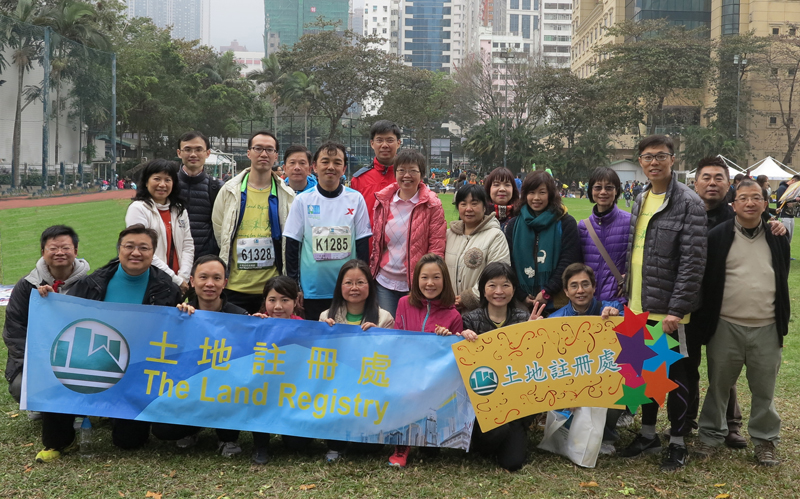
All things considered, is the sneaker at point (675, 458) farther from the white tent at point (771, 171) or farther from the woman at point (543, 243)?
the white tent at point (771, 171)

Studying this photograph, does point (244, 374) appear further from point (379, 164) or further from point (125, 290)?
point (379, 164)

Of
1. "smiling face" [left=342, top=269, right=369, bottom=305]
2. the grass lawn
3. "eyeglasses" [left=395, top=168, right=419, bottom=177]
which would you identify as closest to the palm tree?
"eyeglasses" [left=395, top=168, right=419, bottom=177]

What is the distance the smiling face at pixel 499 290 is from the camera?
430cm

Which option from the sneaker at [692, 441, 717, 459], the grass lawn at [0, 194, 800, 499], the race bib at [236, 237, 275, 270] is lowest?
the grass lawn at [0, 194, 800, 499]

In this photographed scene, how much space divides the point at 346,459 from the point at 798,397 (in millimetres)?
3785

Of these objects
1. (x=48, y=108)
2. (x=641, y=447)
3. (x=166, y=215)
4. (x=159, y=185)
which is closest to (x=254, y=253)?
(x=166, y=215)

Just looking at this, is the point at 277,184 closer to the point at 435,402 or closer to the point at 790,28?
the point at 435,402

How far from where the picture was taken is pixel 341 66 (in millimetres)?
48438

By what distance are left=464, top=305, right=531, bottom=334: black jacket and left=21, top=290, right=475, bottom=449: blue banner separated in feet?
0.85

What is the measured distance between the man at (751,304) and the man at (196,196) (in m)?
3.43

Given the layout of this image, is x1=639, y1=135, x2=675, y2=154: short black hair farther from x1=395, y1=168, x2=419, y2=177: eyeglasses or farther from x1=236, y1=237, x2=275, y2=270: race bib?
x1=236, y1=237, x2=275, y2=270: race bib

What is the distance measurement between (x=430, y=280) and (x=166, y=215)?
6.62ft

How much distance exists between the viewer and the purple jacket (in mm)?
4637

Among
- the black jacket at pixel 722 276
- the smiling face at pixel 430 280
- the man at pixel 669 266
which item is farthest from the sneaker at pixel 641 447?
the smiling face at pixel 430 280
